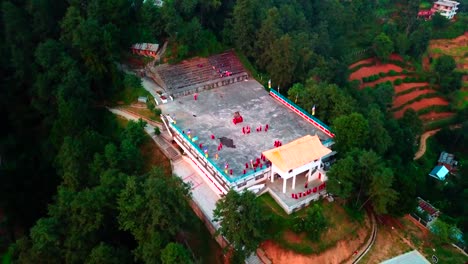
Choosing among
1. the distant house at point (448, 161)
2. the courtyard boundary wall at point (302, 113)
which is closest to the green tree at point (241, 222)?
the courtyard boundary wall at point (302, 113)

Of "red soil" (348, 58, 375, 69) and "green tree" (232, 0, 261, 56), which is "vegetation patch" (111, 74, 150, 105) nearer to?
"green tree" (232, 0, 261, 56)

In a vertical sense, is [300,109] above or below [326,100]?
below

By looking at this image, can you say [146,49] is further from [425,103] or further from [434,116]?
[434,116]

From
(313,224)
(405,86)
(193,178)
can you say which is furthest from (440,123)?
(193,178)

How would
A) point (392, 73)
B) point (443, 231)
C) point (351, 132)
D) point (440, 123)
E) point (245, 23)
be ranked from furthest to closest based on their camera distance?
point (392, 73), point (440, 123), point (245, 23), point (351, 132), point (443, 231)

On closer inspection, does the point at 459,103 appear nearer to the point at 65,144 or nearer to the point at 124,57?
the point at 124,57

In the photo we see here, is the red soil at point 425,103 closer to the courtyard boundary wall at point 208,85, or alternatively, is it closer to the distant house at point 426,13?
the distant house at point 426,13

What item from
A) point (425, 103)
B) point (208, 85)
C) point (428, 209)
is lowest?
point (428, 209)

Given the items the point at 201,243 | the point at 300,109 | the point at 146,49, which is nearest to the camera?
the point at 201,243
